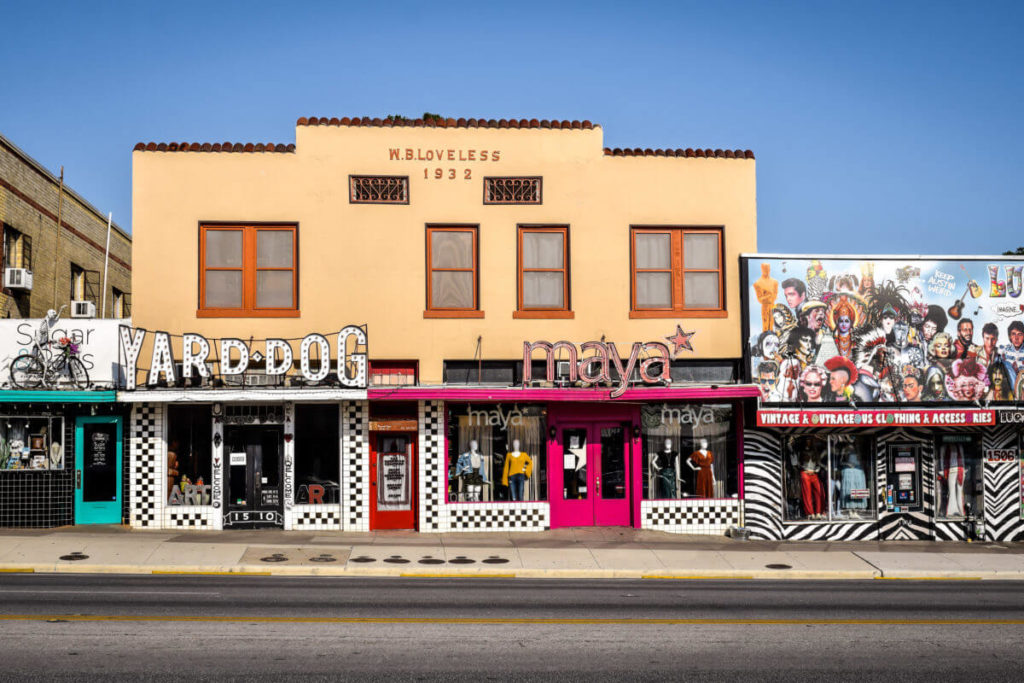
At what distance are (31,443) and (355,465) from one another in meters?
7.37

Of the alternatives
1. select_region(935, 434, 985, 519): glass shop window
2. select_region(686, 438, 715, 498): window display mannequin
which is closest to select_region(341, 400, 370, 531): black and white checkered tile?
select_region(686, 438, 715, 498): window display mannequin

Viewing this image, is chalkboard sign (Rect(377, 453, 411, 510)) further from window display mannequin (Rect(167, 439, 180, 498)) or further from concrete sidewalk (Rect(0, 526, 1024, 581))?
window display mannequin (Rect(167, 439, 180, 498))

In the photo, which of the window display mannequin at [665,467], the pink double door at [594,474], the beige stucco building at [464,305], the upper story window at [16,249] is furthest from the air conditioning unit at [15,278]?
the window display mannequin at [665,467]

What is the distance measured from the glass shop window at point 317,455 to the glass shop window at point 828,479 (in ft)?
35.2

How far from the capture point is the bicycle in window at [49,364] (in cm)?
2352

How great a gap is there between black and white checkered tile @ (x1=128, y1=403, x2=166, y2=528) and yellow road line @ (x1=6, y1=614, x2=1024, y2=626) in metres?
9.99

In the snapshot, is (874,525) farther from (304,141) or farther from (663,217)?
(304,141)

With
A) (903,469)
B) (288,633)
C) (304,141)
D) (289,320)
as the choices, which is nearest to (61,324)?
(289,320)

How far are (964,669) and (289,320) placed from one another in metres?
16.7

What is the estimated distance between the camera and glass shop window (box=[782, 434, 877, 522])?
82.7ft

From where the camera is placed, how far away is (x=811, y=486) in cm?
2523

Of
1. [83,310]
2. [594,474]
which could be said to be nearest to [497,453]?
[594,474]

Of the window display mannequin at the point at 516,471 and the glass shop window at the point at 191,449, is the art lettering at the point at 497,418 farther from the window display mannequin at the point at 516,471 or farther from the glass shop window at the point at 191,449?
the glass shop window at the point at 191,449

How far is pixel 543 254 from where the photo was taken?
2531 cm
